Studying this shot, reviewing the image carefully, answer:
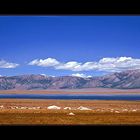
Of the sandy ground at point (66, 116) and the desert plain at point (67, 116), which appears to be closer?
the desert plain at point (67, 116)

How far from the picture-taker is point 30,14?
4.12 metres

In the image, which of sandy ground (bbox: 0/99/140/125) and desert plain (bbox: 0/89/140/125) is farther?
sandy ground (bbox: 0/99/140/125)
